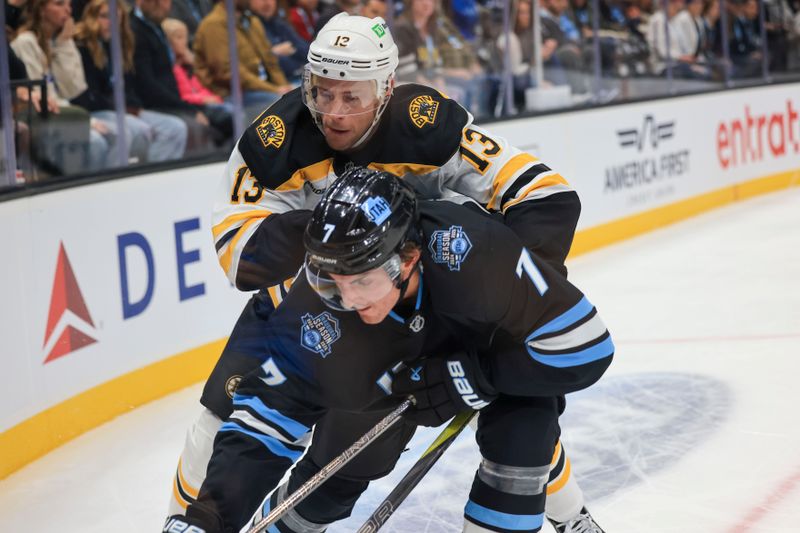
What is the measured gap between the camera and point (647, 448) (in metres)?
3.62

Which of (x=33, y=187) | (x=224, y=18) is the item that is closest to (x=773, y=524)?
(x=33, y=187)

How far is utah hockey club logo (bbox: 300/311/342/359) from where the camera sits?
6.82 ft

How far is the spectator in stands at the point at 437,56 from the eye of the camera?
6.12 metres

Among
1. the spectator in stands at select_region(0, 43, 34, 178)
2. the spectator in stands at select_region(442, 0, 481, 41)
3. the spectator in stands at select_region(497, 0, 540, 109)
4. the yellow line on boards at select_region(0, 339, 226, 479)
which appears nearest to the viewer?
the yellow line on boards at select_region(0, 339, 226, 479)

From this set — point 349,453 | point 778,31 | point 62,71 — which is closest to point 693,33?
point 778,31

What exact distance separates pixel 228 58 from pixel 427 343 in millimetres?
3289

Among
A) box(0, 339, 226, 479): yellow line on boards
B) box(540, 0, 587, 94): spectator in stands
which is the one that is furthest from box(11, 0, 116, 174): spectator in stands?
box(540, 0, 587, 94): spectator in stands

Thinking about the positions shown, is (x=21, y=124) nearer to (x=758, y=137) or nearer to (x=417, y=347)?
(x=417, y=347)

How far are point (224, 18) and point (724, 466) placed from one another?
2989 mm

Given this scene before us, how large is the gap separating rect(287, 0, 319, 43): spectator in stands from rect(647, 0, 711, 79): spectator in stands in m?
3.21

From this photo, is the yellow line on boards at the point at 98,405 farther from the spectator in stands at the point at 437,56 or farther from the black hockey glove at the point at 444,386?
the spectator in stands at the point at 437,56

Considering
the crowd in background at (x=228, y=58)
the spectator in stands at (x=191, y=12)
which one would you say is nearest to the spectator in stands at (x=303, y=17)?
the crowd in background at (x=228, y=58)

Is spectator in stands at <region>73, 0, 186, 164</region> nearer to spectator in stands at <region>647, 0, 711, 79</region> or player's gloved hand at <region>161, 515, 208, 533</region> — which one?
player's gloved hand at <region>161, 515, 208, 533</region>

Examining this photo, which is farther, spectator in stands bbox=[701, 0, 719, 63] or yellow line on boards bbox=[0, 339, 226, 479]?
spectator in stands bbox=[701, 0, 719, 63]
